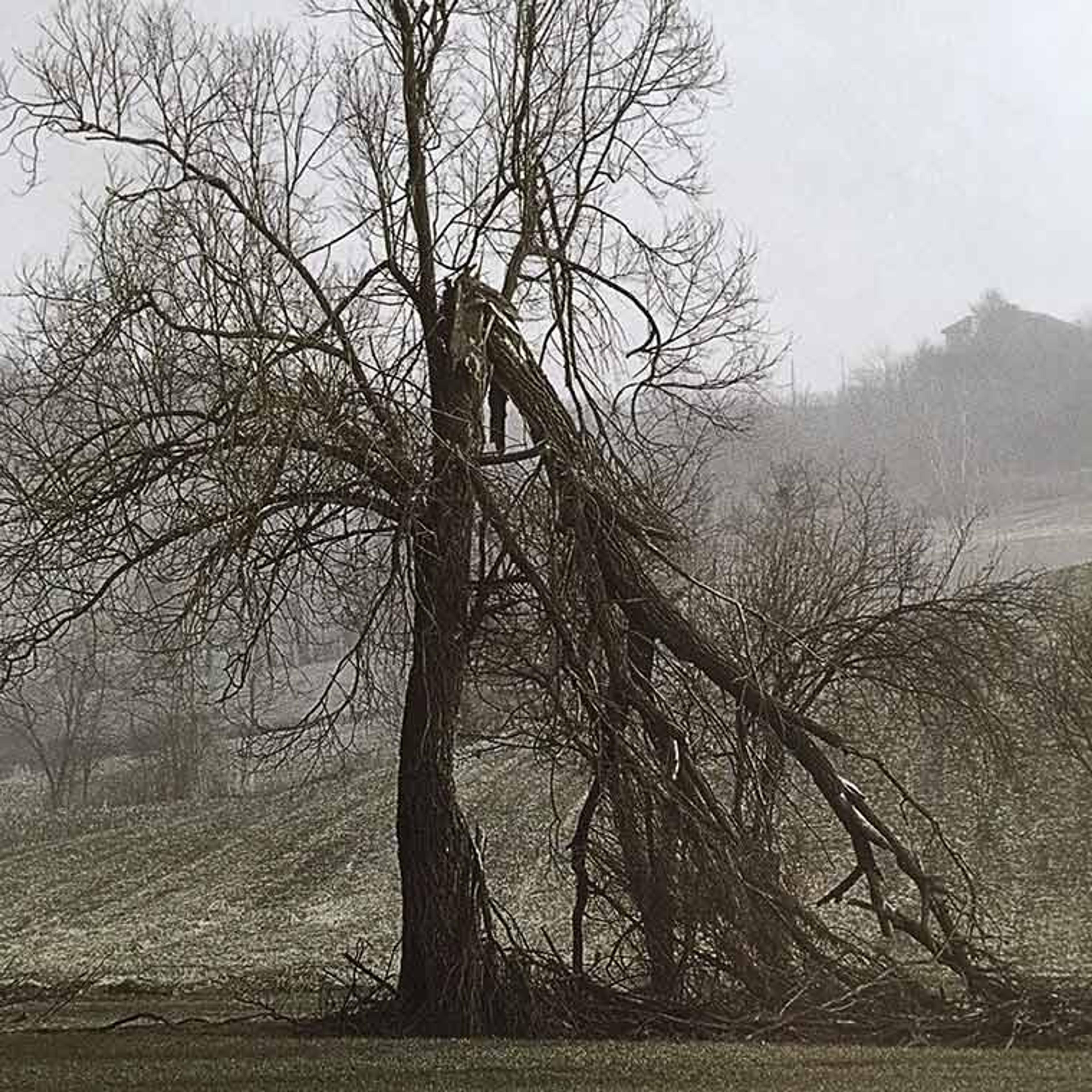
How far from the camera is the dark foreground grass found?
253 inches

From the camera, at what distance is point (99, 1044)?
7.88 meters

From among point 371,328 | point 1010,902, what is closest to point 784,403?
point 1010,902

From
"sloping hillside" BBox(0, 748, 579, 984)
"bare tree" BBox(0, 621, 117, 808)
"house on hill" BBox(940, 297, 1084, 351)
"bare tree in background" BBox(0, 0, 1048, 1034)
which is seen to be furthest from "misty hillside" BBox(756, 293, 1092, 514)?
"bare tree in background" BBox(0, 0, 1048, 1034)

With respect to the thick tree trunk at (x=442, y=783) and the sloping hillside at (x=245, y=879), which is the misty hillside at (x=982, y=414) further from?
the thick tree trunk at (x=442, y=783)

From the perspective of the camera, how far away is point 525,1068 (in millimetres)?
6875

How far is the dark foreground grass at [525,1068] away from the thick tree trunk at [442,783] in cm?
52

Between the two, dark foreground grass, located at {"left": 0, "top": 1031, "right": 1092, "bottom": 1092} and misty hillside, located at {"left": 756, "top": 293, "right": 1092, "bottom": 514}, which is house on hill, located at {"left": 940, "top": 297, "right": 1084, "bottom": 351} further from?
dark foreground grass, located at {"left": 0, "top": 1031, "right": 1092, "bottom": 1092}

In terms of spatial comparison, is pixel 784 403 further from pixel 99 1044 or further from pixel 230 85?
pixel 99 1044

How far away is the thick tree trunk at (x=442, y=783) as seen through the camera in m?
8.16

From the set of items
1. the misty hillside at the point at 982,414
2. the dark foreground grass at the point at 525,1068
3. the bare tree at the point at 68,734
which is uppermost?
the misty hillside at the point at 982,414

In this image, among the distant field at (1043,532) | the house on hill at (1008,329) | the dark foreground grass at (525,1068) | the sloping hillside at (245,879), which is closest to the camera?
the dark foreground grass at (525,1068)

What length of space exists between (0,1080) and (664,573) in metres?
5.33

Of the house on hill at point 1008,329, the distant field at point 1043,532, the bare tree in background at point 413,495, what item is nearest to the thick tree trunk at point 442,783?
the bare tree in background at point 413,495

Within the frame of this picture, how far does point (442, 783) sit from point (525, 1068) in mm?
2045
